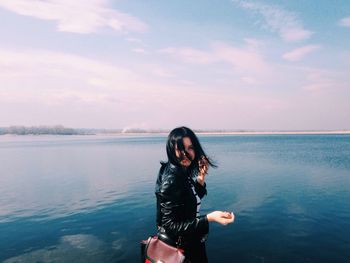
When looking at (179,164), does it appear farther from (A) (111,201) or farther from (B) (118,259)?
(A) (111,201)

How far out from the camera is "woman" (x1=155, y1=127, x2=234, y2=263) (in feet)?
11.5

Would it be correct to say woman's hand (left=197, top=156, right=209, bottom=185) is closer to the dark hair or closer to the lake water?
the dark hair

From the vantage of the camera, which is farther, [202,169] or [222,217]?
[202,169]

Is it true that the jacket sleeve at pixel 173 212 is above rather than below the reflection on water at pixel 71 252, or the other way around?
above

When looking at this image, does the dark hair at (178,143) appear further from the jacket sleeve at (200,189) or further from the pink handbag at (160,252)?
the pink handbag at (160,252)

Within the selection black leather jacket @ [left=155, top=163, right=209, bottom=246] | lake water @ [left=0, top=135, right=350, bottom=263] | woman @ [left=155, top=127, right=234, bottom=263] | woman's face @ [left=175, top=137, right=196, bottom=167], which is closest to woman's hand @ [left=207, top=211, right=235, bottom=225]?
→ woman @ [left=155, top=127, right=234, bottom=263]

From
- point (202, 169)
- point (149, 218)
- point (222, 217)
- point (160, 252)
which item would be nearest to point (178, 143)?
point (202, 169)

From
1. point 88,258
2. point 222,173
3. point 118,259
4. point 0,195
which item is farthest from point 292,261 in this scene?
point 0,195

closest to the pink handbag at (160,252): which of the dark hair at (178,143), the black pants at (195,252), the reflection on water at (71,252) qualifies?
the black pants at (195,252)

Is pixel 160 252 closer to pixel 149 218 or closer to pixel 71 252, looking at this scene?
pixel 71 252

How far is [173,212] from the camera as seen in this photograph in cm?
351

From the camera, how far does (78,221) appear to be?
15.7m

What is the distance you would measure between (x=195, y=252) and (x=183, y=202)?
97cm

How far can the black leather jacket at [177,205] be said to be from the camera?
3.50 m
